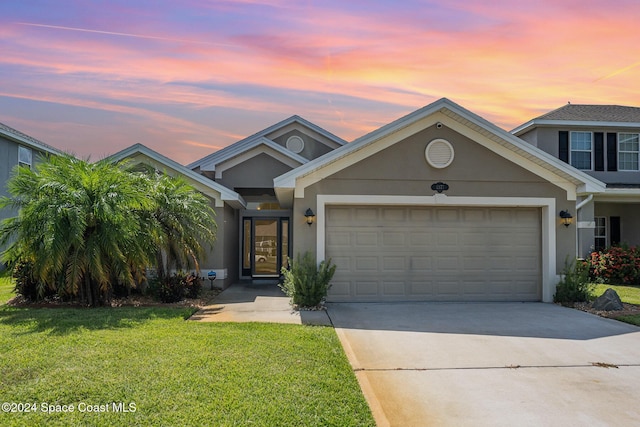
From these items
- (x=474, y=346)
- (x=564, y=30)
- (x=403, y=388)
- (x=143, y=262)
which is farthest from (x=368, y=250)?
(x=564, y=30)

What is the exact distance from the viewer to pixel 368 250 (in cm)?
1061

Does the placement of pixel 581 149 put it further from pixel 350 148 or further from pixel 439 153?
→ pixel 350 148

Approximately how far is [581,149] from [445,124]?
1133cm

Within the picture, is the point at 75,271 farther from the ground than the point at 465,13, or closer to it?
closer to it

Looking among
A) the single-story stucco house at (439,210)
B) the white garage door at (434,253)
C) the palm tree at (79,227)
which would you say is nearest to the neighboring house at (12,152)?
the palm tree at (79,227)

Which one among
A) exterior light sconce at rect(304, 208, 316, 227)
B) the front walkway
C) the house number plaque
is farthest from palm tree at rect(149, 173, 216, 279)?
the house number plaque

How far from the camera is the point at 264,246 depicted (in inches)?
642

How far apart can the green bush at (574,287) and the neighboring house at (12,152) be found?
60.8 feet

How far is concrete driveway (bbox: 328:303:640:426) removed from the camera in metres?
4.46

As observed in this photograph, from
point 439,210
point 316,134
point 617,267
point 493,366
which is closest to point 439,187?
point 439,210

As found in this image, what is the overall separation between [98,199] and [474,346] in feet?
25.0

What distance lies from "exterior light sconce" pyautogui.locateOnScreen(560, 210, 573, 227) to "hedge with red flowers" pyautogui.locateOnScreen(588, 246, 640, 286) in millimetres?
5155

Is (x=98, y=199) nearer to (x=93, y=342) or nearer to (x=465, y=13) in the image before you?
(x=93, y=342)

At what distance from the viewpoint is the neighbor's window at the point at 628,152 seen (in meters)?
18.8
